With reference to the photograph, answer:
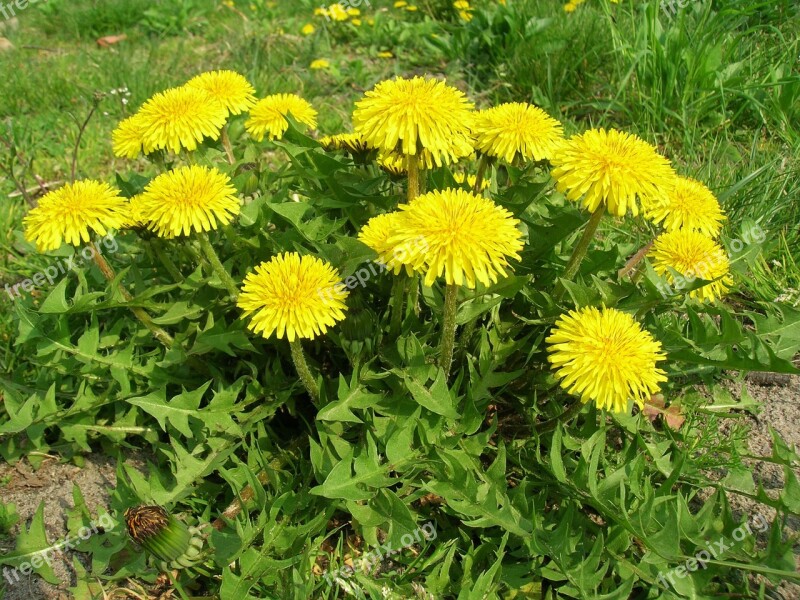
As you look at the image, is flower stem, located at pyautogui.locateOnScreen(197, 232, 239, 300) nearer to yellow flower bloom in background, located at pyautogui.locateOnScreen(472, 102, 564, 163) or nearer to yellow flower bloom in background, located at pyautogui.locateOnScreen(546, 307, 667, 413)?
yellow flower bloom in background, located at pyautogui.locateOnScreen(472, 102, 564, 163)

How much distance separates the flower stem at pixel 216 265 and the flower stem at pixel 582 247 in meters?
1.06

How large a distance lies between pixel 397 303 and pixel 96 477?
4.39 ft

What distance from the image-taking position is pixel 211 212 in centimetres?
200

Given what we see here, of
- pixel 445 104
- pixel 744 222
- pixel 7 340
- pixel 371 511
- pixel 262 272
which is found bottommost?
pixel 7 340

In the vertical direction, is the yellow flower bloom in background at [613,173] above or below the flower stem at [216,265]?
above

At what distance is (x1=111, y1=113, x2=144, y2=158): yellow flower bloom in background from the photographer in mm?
2174

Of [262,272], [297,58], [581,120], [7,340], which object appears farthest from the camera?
[297,58]

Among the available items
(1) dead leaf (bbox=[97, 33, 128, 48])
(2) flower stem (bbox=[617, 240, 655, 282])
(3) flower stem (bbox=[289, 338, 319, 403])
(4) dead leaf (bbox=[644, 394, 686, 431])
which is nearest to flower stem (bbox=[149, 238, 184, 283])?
(3) flower stem (bbox=[289, 338, 319, 403])

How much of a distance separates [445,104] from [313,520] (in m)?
1.27

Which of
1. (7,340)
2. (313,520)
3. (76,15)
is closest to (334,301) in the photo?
(313,520)

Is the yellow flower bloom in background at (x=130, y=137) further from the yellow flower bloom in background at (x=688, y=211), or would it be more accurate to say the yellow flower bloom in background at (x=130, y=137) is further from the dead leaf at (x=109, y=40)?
the dead leaf at (x=109, y=40)

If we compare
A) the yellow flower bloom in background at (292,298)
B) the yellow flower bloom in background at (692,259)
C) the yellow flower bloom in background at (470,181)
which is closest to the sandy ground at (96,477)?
the yellow flower bloom in background at (692,259)

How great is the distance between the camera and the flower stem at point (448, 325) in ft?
5.65

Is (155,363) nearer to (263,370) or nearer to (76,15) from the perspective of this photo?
(263,370)
